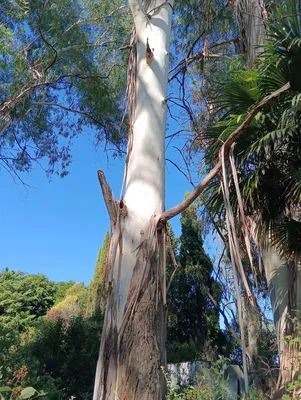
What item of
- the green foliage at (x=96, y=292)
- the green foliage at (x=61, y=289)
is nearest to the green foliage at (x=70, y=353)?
the green foliage at (x=96, y=292)

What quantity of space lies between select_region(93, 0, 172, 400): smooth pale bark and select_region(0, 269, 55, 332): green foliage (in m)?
16.8

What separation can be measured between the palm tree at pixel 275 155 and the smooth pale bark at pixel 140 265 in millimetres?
1495

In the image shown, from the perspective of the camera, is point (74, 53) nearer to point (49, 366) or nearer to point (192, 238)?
point (49, 366)

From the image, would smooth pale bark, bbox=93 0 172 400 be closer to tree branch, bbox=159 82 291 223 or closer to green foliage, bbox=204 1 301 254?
tree branch, bbox=159 82 291 223

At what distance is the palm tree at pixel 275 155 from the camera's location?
15.1ft

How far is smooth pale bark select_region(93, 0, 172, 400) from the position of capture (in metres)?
2.29

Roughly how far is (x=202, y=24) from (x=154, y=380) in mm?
7358

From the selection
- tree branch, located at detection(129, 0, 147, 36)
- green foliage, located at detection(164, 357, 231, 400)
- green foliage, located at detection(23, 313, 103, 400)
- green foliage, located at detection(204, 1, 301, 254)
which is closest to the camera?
green foliage, located at detection(164, 357, 231, 400)

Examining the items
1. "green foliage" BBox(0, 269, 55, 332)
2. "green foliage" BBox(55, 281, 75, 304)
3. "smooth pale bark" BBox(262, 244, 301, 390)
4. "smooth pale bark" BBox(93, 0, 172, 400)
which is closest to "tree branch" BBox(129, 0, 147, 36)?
"smooth pale bark" BBox(93, 0, 172, 400)

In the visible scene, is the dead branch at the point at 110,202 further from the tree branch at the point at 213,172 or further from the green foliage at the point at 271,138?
the green foliage at the point at 271,138

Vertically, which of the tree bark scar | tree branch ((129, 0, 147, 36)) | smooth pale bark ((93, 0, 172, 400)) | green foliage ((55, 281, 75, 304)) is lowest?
smooth pale bark ((93, 0, 172, 400))

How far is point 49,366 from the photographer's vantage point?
966 cm

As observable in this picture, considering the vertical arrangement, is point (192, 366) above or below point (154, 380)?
above

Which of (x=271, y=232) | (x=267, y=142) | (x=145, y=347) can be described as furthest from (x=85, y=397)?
(x=145, y=347)
